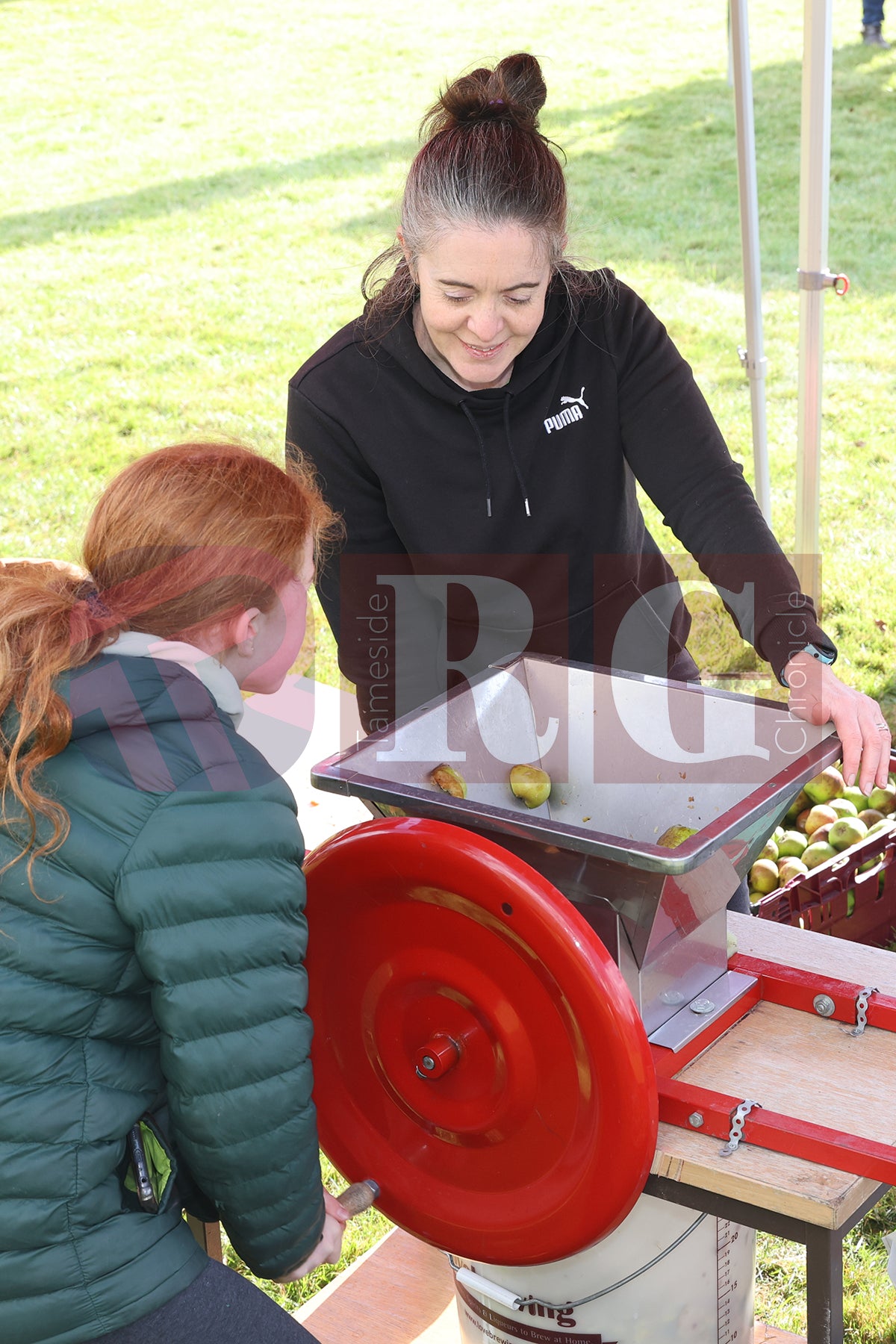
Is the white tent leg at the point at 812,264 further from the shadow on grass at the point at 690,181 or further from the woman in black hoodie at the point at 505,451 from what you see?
the shadow on grass at the point at 690,181

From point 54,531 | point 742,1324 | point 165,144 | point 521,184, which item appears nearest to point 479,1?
point 165,144

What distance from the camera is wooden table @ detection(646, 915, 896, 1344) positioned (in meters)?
1.35

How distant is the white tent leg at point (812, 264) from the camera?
2855mm

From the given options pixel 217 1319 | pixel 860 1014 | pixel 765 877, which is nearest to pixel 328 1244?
pixel 217 1319

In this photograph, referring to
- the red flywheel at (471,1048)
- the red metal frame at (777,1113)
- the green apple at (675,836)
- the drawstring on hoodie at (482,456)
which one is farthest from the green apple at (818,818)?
the red flywheel at (471,1048)

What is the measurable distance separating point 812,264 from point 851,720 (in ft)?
6.20

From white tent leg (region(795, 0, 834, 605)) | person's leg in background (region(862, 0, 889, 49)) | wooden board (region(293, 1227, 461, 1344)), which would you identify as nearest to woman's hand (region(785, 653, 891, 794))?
wooden board (region(293, 1227, 461, 1344))

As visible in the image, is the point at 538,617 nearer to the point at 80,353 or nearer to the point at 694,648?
the point at 694,648

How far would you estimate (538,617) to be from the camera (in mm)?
2117

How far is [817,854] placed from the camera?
3.09 metres

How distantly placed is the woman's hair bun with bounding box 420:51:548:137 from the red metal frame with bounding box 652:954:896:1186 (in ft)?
3.86

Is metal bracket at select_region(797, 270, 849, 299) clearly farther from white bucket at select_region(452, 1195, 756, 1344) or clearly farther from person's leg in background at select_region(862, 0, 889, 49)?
person's leg in background at select_region(862, 0, 889, 49)

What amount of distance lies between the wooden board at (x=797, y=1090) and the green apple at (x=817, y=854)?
1.41m

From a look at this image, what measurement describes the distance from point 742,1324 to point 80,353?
6.42m
